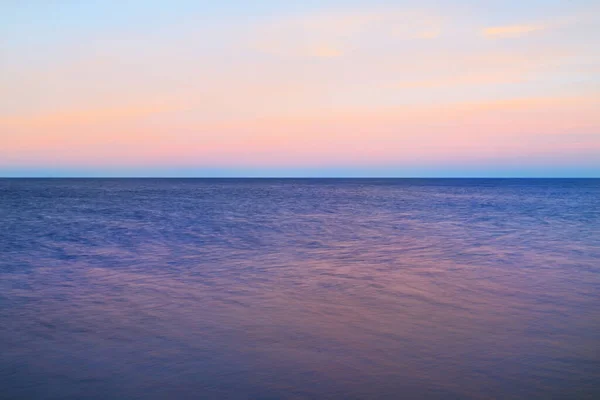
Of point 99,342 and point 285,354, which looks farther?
point 99,342

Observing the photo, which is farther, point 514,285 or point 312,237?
point 312,237

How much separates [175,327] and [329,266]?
651 centimetres

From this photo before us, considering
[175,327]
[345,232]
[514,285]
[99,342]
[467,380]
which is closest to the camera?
[467,380]

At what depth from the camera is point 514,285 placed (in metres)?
11.0

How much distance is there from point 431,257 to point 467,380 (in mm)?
9829

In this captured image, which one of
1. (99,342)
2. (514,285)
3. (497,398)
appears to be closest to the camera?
(497,398)

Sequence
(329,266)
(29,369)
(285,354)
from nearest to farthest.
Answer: (29,369)
(285,354)
(329,266)

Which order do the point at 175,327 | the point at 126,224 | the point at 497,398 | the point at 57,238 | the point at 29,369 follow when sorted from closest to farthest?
the point at 497,398 < the point at 29,369 < the point at 175,327 < the point at 57,238 < the point at 126,224

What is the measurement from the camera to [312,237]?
21.3 meters

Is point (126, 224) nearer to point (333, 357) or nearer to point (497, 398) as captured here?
point (333, 357)

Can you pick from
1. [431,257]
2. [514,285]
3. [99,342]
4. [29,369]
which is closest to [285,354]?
[99,342]

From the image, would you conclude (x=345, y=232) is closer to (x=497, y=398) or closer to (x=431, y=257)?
(x=431, y=257)

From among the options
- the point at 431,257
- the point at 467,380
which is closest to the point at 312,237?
the point at 431,257

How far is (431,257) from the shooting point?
15.4m
